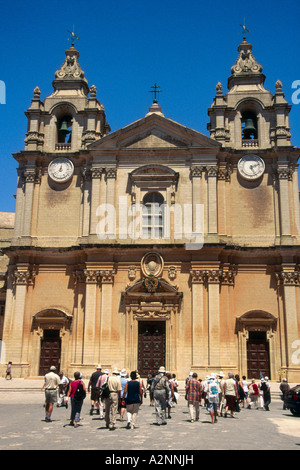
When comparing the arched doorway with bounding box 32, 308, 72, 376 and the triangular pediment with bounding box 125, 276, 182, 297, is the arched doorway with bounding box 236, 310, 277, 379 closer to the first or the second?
the triangular pediment with bounding box 125, 276, 182, 297

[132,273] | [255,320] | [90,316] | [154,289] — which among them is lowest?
[255,320]

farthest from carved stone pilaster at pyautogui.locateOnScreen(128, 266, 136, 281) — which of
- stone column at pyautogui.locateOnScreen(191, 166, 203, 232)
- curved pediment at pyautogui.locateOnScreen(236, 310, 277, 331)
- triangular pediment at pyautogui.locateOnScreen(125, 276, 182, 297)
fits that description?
curved pediment at pyautogui.locateOnScreen(236, 310, 277, 331)

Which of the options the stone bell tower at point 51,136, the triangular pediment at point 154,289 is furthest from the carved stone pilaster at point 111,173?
the triangular pediment at point 154,289

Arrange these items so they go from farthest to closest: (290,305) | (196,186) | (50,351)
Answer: (196,186) → (50,351) → (290,305)

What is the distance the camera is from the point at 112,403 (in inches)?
555

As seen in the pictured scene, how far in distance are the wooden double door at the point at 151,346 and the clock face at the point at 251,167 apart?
1105 centimetres

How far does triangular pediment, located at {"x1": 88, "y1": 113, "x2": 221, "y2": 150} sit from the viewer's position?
3272 cm

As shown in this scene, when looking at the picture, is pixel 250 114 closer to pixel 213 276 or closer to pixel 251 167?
pixel 251 167

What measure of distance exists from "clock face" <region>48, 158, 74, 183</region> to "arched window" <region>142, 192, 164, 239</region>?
224 inches

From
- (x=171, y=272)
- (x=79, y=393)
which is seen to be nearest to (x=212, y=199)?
(x=171, y=272)

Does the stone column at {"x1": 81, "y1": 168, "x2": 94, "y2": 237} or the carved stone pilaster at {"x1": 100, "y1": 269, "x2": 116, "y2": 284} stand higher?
the stone column at {"x1": 81, "y1": 168, "x2": 94, "y2": 237}

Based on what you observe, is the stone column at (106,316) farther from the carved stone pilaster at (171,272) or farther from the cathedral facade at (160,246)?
the carved stone pilaster at (171,272)

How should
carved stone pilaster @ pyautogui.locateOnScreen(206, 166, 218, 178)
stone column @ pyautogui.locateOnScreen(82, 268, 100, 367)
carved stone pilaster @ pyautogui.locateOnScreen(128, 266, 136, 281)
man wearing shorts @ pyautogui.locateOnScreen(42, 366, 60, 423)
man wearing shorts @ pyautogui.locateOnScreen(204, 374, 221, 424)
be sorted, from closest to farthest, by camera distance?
man wearing shorts @ pyautogui.locateOnScreen(42, 366, 60, 423)
man wearing shorts @ pyautogui.locateOnScreen(204, 374, 221, 424)
stone column @ pyautogui.locateOnScreen(82, 268, 100, 367)
carved stone pilaster @ pyautogui.locateOnScreen(128, 266, 136, 281)
carved stone pilaster @ pyautogui.locateOnScreen(206, 166, 218, 178)

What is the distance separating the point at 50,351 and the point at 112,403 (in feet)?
59.6
